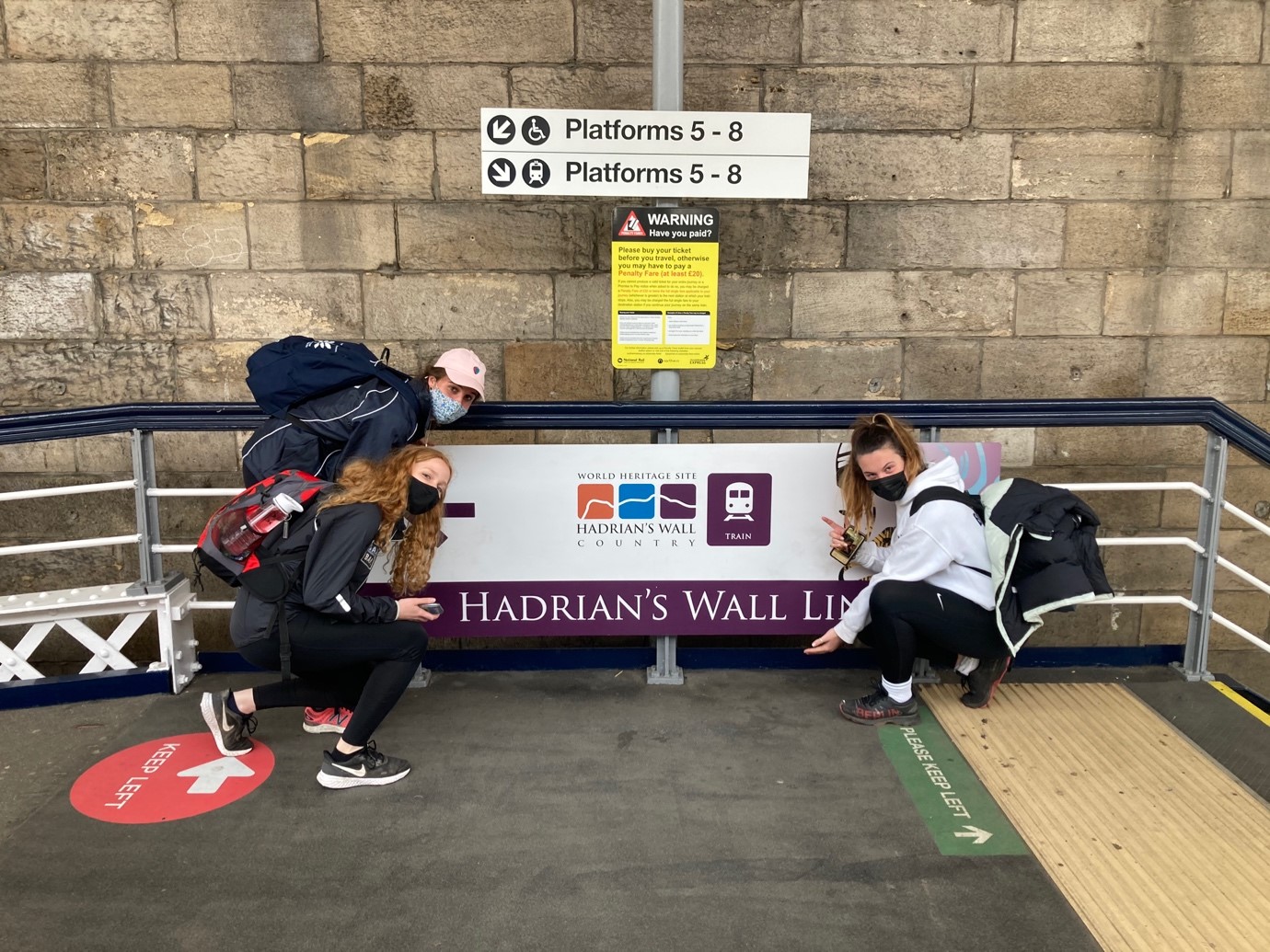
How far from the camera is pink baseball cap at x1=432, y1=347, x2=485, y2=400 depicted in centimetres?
381

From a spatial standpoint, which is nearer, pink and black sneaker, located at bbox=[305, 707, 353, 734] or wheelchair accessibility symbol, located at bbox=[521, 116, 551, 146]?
pink and black sneaker, located at bbox=[305, 707, 353, 734]

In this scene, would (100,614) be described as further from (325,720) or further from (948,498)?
(948,498)

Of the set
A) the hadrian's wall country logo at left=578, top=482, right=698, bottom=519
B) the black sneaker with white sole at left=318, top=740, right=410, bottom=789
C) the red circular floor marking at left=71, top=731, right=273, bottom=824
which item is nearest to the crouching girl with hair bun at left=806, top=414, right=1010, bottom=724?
the hadrian's wall country logo at left=578, top=482, right=698, bottom=519

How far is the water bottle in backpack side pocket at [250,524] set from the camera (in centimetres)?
323

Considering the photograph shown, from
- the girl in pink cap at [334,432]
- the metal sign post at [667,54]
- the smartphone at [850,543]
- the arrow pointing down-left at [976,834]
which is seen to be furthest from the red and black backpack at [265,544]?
the arrow pointing down-left at [976,834]

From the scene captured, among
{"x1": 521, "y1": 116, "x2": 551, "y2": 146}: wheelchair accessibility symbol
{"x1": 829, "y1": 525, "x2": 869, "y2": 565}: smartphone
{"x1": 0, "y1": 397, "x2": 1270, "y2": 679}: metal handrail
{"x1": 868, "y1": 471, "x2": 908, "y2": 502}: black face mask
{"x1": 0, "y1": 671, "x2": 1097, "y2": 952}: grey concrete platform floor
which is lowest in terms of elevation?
{"x1": 0, "y1": 671, "x2": 1097, "y2": 952}: grey concrete platform floor

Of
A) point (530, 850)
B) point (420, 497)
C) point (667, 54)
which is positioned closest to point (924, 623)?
point (530, 850)

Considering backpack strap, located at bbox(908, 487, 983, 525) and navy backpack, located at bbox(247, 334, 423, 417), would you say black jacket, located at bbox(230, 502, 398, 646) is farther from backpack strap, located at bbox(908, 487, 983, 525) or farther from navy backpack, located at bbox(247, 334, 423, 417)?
backpack strap, located at bbox(908, 487, 983, 525)

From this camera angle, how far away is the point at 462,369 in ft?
12.6

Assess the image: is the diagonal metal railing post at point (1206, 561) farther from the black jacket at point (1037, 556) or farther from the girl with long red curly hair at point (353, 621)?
the girl with long red curly hair at point (353, 621)

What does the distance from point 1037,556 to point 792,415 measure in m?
1.15

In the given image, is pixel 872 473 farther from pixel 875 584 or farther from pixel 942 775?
pixel 942 775

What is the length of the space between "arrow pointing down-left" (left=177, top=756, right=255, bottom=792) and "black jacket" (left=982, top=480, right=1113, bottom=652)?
9.57 feet

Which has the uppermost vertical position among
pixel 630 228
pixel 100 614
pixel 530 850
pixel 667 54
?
pixel 667 54
